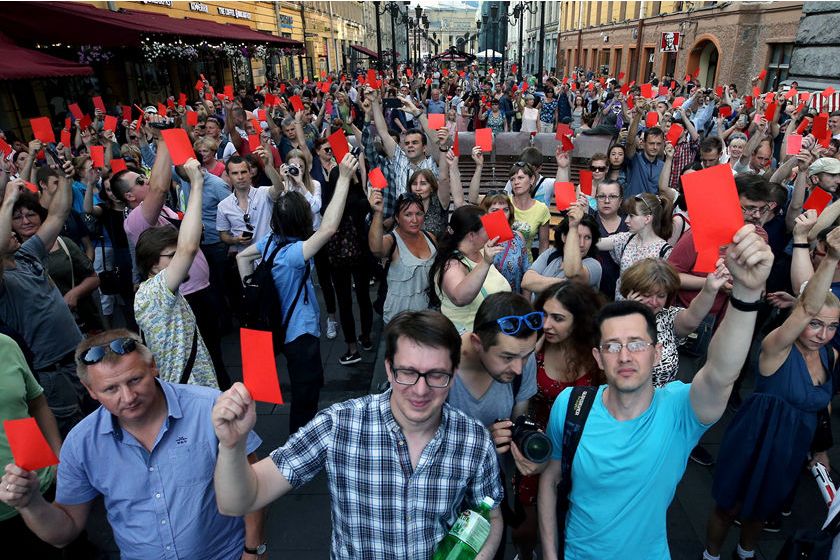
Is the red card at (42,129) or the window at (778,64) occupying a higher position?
the window at (778,64)

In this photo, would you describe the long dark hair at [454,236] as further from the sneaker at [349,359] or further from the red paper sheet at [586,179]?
the sneaker at [349,359]

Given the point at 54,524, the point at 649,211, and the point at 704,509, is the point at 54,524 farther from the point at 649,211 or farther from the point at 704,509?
the point at 649,211

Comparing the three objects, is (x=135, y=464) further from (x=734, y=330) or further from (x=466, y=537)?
(x=734, y=330)

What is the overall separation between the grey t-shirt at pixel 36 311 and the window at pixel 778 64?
2051 centimetres

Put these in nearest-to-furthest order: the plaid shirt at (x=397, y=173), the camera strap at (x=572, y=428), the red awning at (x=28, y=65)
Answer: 1. the camera strap at (x=572, y=428)
2. the plaid shirt at (x=397, y=173)
3. the red awning at (x=28, y=65)

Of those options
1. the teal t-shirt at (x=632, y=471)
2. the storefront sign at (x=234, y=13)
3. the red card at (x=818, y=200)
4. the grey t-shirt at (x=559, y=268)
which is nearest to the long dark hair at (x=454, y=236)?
the grey t-shirt at (x=559, y=268)

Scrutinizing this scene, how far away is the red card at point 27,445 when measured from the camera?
5.35 ft

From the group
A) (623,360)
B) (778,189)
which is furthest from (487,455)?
(778,189)

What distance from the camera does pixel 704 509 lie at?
3301 mm

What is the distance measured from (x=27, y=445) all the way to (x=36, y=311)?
58.0 inches

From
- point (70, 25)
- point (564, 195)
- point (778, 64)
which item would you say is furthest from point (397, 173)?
point (778, 64)

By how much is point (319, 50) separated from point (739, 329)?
43398 millimetres

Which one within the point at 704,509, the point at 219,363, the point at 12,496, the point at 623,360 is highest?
the point at 623,360

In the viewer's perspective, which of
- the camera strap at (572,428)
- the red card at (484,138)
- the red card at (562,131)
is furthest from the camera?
the red card at (562,131)
